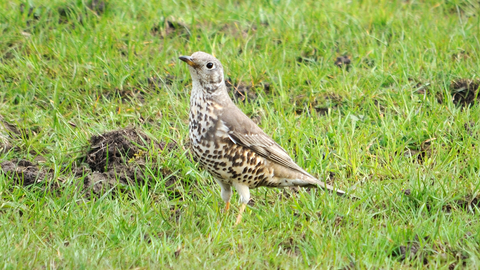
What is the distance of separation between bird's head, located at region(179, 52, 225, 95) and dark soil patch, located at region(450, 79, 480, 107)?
2.89 m

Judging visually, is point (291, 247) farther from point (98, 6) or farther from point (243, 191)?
point (98, 6)

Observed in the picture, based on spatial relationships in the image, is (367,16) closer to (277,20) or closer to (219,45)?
(277,20)

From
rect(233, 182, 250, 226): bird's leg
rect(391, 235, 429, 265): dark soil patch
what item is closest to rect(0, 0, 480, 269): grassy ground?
rect(391, 235, 429, 265): dark soil patch

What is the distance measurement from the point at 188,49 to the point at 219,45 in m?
0.42

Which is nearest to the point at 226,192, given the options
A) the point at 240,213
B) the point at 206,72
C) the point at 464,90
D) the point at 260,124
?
the point at 240,213

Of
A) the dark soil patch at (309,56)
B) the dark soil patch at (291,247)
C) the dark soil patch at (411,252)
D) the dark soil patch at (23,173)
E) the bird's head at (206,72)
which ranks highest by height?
the bird's head at (206,72)

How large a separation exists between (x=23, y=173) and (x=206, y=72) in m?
1.74

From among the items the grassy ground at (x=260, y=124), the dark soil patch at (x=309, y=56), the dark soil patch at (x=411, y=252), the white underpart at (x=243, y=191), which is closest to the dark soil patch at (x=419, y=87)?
the grassy ground at (x=260, y=124)

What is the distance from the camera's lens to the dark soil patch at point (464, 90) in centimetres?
651

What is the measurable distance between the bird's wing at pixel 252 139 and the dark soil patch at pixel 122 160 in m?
0.82

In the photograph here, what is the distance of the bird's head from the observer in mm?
4762

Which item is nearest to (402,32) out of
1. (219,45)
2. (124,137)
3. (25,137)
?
(219,45)

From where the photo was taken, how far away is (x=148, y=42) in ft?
23.9

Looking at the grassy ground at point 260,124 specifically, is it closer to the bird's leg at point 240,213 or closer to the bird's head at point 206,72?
the bird's leg at point 240,213
